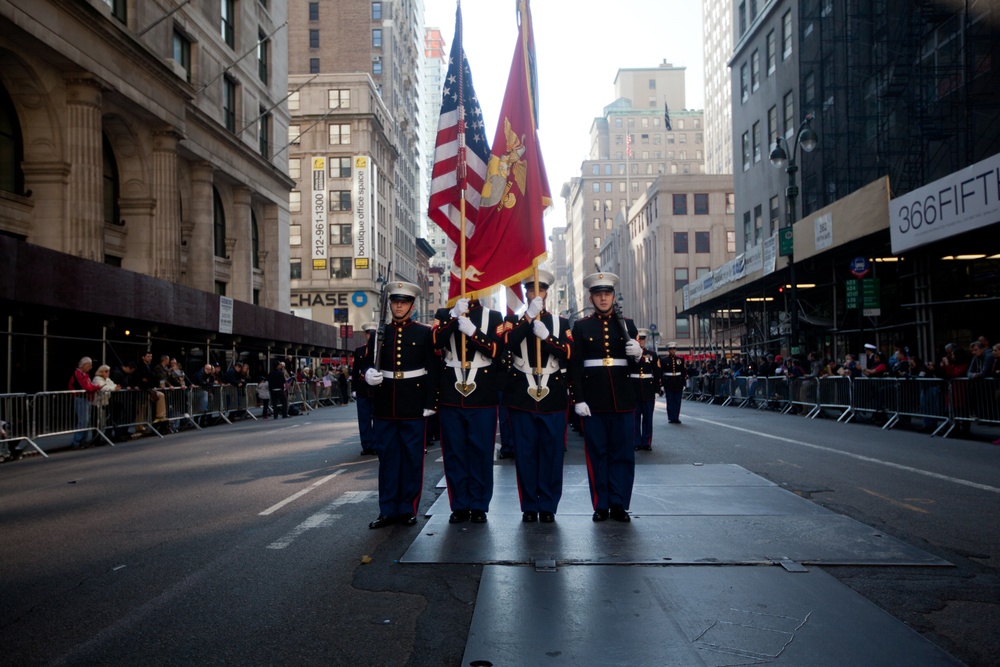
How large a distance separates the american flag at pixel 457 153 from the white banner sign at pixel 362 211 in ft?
208

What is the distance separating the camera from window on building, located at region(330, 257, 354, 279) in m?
72.8

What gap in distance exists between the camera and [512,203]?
8.34 m

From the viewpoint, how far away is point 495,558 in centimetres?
599

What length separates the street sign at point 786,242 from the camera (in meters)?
26.3

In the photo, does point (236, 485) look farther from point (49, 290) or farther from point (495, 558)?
point (49, 290)

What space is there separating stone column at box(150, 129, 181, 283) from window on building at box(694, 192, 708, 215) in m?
59.7

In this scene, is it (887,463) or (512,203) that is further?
Answer: (887,463)

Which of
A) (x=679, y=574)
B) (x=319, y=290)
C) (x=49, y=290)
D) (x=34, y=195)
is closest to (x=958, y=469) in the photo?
(x=679, y=574)

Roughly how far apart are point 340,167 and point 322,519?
6907 centimetres

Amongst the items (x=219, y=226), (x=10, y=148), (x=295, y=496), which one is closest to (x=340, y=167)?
(x=219, y=226)

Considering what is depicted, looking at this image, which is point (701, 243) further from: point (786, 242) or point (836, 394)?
point (836, 394)

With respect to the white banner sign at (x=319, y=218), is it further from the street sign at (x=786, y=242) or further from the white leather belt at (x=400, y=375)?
the white leather belt at (x=400, y=375)

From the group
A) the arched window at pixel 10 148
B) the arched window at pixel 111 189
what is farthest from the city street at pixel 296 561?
the arched window at pixel 111 189

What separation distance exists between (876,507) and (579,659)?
5049 millimetres
